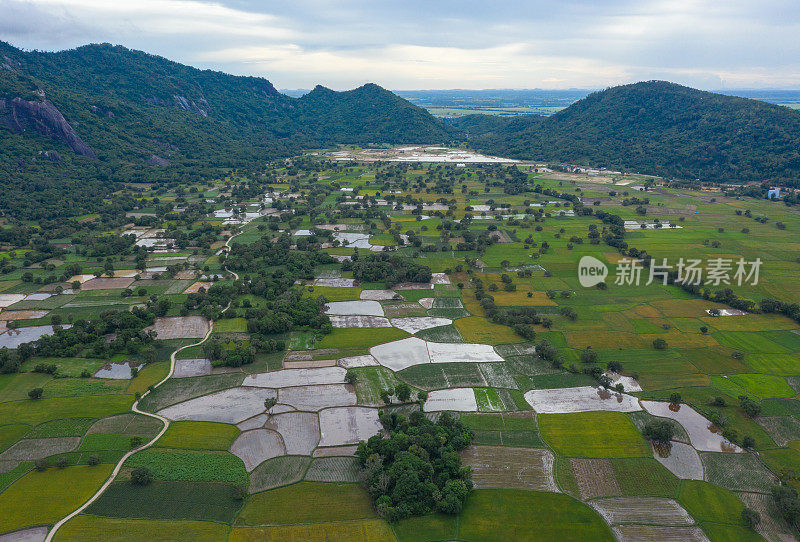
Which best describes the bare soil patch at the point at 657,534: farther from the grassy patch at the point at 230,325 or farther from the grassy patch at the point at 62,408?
the grassy patch at the point at 230,325

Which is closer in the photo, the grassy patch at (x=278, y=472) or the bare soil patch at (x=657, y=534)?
the bare soil patch at (x=657, y=534)

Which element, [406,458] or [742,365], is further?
[742,365]

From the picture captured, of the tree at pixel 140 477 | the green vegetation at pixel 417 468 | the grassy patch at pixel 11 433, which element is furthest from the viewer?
the grassy patch at pixel 11 433

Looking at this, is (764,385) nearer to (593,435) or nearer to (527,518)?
(593,435)

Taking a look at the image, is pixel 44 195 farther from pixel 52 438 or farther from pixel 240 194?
pixel 52 438

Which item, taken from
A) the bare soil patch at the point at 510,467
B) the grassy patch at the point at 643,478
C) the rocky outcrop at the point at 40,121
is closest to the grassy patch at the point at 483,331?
the bare soil patch at the point at 510,467

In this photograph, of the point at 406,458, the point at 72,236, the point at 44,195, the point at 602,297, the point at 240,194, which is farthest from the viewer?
the point at 240,194

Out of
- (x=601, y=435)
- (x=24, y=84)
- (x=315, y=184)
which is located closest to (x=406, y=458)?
(x=601, y=435)

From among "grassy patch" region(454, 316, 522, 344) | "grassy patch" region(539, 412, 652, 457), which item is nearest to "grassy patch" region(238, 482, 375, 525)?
"grassy patch" region(539, 412, 652, 457)
